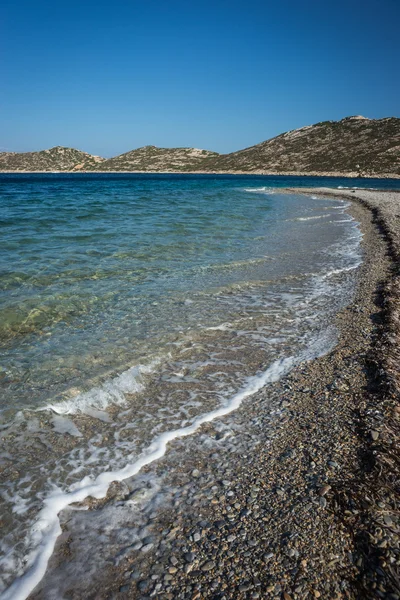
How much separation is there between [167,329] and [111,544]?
13.4ft

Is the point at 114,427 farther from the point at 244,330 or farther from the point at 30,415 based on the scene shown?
the point at 244,330

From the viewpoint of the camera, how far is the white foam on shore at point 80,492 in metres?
2.60

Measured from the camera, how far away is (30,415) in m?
4.36

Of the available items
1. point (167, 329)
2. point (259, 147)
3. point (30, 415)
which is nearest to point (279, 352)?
point (167, 329)

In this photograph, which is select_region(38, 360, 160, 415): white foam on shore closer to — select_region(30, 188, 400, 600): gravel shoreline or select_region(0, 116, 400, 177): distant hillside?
select_region(30, 188, 400, 600): gravel shoreline

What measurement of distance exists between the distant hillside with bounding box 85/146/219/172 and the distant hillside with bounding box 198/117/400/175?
38.4ft

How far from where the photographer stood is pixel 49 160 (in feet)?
573

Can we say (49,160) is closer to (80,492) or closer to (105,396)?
(105,396)

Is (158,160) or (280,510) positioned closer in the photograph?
(280,510)

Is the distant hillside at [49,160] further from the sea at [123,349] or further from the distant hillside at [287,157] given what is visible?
the sea at [123,349]

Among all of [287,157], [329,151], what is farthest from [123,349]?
[287,157]

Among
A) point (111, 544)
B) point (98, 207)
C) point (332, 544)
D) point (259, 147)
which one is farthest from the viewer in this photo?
point (259, 147)

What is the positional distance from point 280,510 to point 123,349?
3631mm

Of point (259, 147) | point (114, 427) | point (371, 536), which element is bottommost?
point (114, 427)
